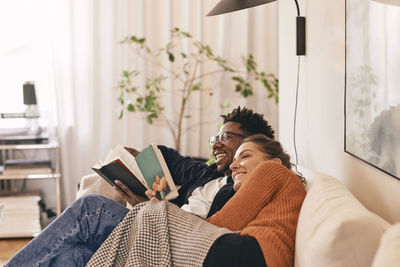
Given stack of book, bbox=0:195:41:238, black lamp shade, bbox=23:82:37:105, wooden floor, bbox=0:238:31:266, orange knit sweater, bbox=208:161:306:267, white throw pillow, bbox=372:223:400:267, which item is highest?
black lamp shade, bbox=23:82:37:105

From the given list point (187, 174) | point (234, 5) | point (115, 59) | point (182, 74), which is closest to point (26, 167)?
point (115, 59)

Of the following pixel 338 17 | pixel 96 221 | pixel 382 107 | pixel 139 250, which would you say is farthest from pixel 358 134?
pixel 96 221

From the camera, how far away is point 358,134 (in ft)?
5.79

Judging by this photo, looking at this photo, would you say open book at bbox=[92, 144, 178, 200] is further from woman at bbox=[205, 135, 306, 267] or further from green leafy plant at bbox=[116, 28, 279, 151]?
green leafy plant at bbox=[116, 28, 279, 151]

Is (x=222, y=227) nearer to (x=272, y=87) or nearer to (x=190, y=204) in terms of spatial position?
(x=190, y=204)

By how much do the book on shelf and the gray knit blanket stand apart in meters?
2.23

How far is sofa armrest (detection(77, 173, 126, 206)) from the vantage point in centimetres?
304

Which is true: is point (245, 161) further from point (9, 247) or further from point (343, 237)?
point (9, 247)

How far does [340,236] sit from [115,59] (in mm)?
3330

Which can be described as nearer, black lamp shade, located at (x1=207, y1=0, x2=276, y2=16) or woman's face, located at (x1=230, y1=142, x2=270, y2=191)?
woman's face, located at (x1=230, y1=142, x2=270, y2=191)

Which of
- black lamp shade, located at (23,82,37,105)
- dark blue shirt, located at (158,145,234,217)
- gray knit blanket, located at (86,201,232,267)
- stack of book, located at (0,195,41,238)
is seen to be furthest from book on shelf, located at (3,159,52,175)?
gray knit blanket, located at (86,201,232,267)

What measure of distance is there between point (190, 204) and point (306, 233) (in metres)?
1.06

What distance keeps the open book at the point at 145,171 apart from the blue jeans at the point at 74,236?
0.31m

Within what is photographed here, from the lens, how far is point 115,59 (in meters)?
4.30
